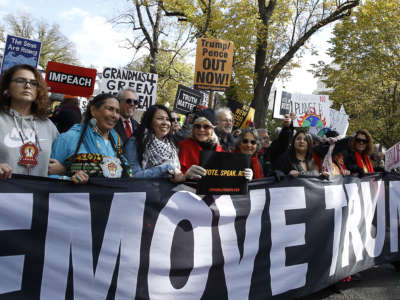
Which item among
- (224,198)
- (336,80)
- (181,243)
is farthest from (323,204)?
(336,80)

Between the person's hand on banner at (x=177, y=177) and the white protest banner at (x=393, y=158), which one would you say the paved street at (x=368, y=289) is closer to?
the white protest banner at (x=393, y=158)

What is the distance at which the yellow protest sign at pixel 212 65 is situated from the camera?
6.58 metres

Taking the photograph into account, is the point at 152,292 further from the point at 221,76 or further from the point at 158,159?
the point at 221,76

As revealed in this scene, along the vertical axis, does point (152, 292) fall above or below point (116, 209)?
below

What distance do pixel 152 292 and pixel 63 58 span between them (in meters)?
38.9

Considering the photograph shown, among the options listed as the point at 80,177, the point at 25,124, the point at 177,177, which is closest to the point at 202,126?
the point at 177,177

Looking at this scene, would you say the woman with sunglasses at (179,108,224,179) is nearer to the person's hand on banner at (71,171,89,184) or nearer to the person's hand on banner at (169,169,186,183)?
the person's hand on banner at (169,169,186,183)

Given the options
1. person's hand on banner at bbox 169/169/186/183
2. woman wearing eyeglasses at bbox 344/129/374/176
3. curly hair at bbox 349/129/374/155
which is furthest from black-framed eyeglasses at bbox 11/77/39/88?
curly hair at bbox 349/129/374/155

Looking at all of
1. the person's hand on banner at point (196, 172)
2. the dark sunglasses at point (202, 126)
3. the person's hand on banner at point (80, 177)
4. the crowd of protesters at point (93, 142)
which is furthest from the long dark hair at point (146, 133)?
the person's hand on banner at point (80, 177)

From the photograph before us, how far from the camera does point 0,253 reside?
6.93 ft

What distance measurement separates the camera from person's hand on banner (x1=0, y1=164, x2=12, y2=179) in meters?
2.10

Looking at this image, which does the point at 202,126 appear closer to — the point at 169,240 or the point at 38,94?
the point at 169,240

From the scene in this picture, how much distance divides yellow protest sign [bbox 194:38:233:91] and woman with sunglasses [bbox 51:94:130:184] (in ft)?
12.6

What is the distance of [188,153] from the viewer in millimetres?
3371
